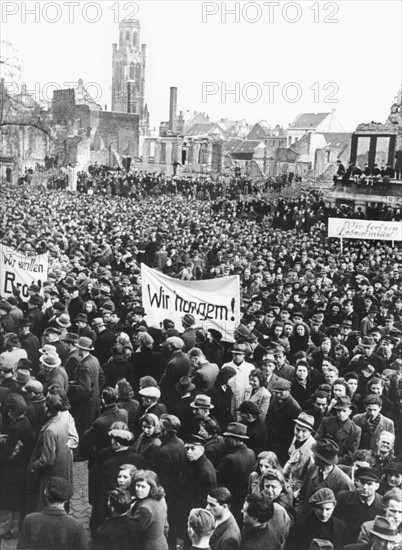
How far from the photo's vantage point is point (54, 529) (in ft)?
12.6

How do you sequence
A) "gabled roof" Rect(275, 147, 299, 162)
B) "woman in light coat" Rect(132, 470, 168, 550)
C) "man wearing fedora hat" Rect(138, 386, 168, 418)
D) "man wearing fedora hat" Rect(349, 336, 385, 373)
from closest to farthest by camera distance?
"woman in light coat" Rect(132, 470, 168, 550)
"man wearing fedora hat" Rect(138, 386, 168, 418)
"man wearing fedora hat" Rect(349, 336, 385, 373)
"gabled roof" Rect(275, 147, 299, 162)

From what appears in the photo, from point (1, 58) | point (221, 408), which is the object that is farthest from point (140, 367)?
point (1, 58)

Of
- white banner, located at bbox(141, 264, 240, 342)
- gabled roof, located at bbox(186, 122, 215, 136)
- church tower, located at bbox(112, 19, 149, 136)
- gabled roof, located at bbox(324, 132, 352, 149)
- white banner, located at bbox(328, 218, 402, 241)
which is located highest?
church tower, located at bbox(112, 19, 149, 136)

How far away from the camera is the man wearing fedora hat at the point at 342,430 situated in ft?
17.4

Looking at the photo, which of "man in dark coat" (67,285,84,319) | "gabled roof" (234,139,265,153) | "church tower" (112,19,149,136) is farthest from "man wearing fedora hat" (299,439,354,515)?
"gabled roof" (234,139,265,153)

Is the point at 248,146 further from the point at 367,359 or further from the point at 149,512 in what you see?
the point at 149,512

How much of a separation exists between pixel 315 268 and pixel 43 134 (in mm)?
5270

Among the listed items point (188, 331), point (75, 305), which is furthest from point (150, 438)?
point (75, 305)

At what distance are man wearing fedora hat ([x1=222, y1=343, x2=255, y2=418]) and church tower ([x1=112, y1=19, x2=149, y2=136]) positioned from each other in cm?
452

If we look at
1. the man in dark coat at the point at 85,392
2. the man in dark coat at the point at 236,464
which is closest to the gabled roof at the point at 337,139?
the man in dark coat at the point at 85,392

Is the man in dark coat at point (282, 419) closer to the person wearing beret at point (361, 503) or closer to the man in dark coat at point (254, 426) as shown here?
the man in dark coat at point (254, 426)

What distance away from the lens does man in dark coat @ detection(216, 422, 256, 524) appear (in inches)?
187

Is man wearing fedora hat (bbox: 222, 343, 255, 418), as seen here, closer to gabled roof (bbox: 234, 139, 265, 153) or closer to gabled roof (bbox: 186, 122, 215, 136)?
gabled roof (bbox: 186, 122, 215, 136)

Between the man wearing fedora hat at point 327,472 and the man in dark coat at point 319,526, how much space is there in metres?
0.44
